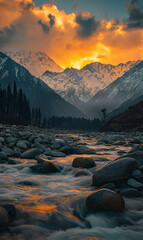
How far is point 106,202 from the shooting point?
8.48 feet

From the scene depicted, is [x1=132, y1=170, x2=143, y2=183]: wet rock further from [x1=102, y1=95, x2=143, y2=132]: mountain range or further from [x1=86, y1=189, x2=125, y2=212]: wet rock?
[x1=102, y1=95, x2=143, y2=132]: mountain range

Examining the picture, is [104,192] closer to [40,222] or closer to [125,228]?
[125,228]

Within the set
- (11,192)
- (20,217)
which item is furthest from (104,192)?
(11,192)

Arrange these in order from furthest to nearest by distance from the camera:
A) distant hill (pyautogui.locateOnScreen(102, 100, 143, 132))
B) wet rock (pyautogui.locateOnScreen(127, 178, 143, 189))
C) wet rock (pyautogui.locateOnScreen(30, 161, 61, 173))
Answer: distant hill (pyautogui.locateOnScreen(102, 100, 143, 132)), wet rock (pyautogui.locateOnScreen(30, 161, 61, 173)), wet rock (pyautogui.locateOnScreen(127, 178, 143, 189))

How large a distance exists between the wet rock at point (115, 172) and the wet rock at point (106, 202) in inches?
39.3

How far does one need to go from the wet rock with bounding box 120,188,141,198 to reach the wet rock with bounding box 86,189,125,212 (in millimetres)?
625

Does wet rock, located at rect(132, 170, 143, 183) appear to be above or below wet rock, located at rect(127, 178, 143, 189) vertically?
above

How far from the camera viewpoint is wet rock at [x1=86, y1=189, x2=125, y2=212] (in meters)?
2.58

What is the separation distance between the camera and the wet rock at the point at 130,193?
10.6ft

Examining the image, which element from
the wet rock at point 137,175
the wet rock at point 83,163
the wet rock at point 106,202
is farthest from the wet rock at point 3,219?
the wet rock at point 83,163

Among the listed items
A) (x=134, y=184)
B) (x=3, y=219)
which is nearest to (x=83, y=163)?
(x=134, y=184)

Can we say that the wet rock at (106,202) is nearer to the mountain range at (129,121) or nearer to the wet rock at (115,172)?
the wet rock at (115,172)

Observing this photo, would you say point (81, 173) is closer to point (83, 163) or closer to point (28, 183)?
point (83, 163)

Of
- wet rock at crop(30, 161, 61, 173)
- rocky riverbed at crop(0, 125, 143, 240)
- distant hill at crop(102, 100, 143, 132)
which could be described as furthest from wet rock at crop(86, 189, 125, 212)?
distant hill at crop(102, 100, 143, 132)
